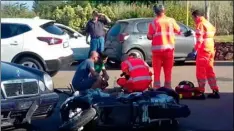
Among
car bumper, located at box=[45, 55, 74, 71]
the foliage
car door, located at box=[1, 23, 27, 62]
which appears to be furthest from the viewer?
the foliage

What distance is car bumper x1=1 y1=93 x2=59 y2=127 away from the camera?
266 inches

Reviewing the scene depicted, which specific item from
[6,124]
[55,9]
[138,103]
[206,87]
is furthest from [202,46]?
[55,9]

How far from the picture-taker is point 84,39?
56.2ft

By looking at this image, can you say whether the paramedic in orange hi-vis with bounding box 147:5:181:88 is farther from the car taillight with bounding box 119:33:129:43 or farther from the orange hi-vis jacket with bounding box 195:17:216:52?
the car taillight with bounding box 119:33:129:43

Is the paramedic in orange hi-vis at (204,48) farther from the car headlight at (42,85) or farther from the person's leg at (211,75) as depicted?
the car headlight at (42,85)

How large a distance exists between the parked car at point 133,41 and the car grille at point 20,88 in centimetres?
844

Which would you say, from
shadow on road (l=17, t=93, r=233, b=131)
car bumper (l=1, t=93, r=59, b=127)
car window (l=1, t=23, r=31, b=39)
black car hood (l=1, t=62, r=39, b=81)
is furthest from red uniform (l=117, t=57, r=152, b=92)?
car window (l=1, t=23, r=31, b=39)

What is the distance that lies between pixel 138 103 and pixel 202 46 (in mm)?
3193

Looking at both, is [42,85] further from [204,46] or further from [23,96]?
[204,46]

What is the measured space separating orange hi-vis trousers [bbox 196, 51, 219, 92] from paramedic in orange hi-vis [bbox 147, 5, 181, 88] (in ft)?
1.72

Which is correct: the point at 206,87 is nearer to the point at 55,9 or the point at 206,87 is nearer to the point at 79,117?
the point at 79,117

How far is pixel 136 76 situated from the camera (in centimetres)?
923

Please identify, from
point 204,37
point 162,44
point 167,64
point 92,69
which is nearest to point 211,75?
point 204,37

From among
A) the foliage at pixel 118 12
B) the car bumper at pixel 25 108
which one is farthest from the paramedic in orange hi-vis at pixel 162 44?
the foliage at pixel 118 12
